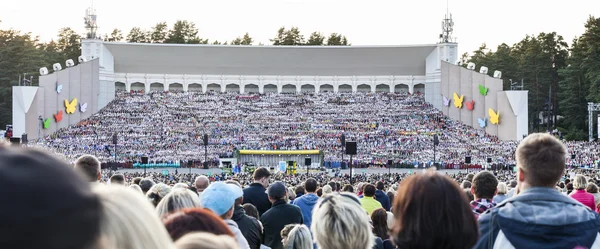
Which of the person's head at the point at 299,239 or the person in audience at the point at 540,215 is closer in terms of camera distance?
the person in audience at the point at 540,215

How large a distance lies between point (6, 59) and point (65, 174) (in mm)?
79987

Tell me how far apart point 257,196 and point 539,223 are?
574 centimetres

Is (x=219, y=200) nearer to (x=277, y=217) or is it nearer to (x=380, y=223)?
(x=380, y=223)

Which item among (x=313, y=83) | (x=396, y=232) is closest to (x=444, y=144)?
(x=313, y=83)

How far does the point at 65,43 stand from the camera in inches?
3851

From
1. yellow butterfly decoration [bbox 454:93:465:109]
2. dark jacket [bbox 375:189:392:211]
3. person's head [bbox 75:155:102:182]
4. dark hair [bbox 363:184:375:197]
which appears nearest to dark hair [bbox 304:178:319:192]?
dark hair [bbox 363:184:375:197]

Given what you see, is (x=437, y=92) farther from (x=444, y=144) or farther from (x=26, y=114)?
(x=26, y=114)

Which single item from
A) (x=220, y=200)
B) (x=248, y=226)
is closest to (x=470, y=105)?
(x=248, y=226)

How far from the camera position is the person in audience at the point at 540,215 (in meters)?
3.54

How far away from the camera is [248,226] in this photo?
6387 mm

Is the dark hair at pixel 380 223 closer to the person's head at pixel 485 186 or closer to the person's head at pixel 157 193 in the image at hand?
the person's head at pixel 485 186

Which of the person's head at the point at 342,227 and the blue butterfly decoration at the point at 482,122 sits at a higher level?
the blue butterfly decoration at the point at 482,122

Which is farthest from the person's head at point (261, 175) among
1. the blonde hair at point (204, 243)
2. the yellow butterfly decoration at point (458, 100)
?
the yellow butterfly decoration at point (458, 100)

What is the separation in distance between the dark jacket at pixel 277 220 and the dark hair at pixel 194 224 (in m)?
4.55
